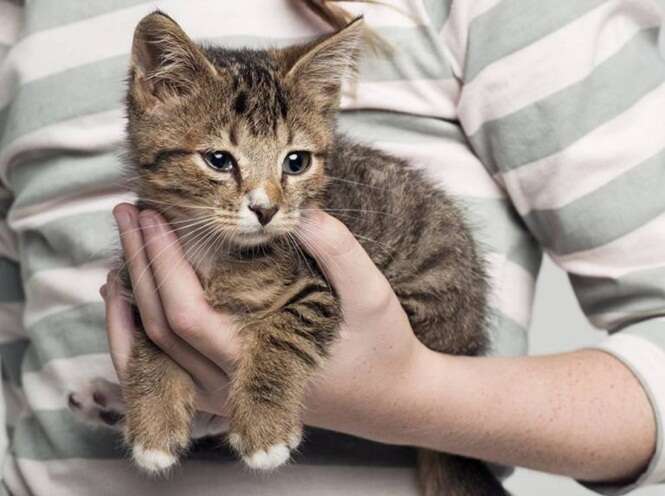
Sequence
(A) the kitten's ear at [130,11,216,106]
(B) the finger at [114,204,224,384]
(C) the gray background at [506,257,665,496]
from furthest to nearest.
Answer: (C) the gray background at [506,257,665,496] → (B) the finger at [114,204,224,384] → (A) the kitten's ear at [130,11,216,106]

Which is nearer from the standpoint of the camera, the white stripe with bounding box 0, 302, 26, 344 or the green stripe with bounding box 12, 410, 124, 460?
the green stripe with bounding box 12, 410, 124, 460

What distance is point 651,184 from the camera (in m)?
1.36

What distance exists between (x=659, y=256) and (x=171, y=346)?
67 centimetres

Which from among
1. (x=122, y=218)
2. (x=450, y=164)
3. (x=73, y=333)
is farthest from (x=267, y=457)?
(x=450, y=164)

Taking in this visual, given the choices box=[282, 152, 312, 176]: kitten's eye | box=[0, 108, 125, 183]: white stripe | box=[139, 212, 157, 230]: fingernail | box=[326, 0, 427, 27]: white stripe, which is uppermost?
box=[326, 0, 427, 27]: white stripe

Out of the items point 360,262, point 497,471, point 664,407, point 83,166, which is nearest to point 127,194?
point 83,166

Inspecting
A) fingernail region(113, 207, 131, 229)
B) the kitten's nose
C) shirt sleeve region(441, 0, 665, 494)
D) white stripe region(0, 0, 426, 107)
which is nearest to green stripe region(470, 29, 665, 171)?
shirt sleeve region(441, 0, 665, 494)

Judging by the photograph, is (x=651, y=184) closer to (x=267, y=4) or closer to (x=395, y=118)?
(x=395, y=118)

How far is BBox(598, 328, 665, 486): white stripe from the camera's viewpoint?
133 centimetres

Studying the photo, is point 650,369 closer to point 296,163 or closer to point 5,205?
point 296,163

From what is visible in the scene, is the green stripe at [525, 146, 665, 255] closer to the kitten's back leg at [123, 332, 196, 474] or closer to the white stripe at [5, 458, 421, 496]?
the white stripe at [5, 458, 421, 496]

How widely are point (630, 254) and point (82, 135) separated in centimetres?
81

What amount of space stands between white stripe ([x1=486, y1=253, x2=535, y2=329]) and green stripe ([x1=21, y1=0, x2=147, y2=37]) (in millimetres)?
663

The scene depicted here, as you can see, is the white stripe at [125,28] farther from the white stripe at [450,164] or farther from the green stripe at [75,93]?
the white stripe at [450,164]
